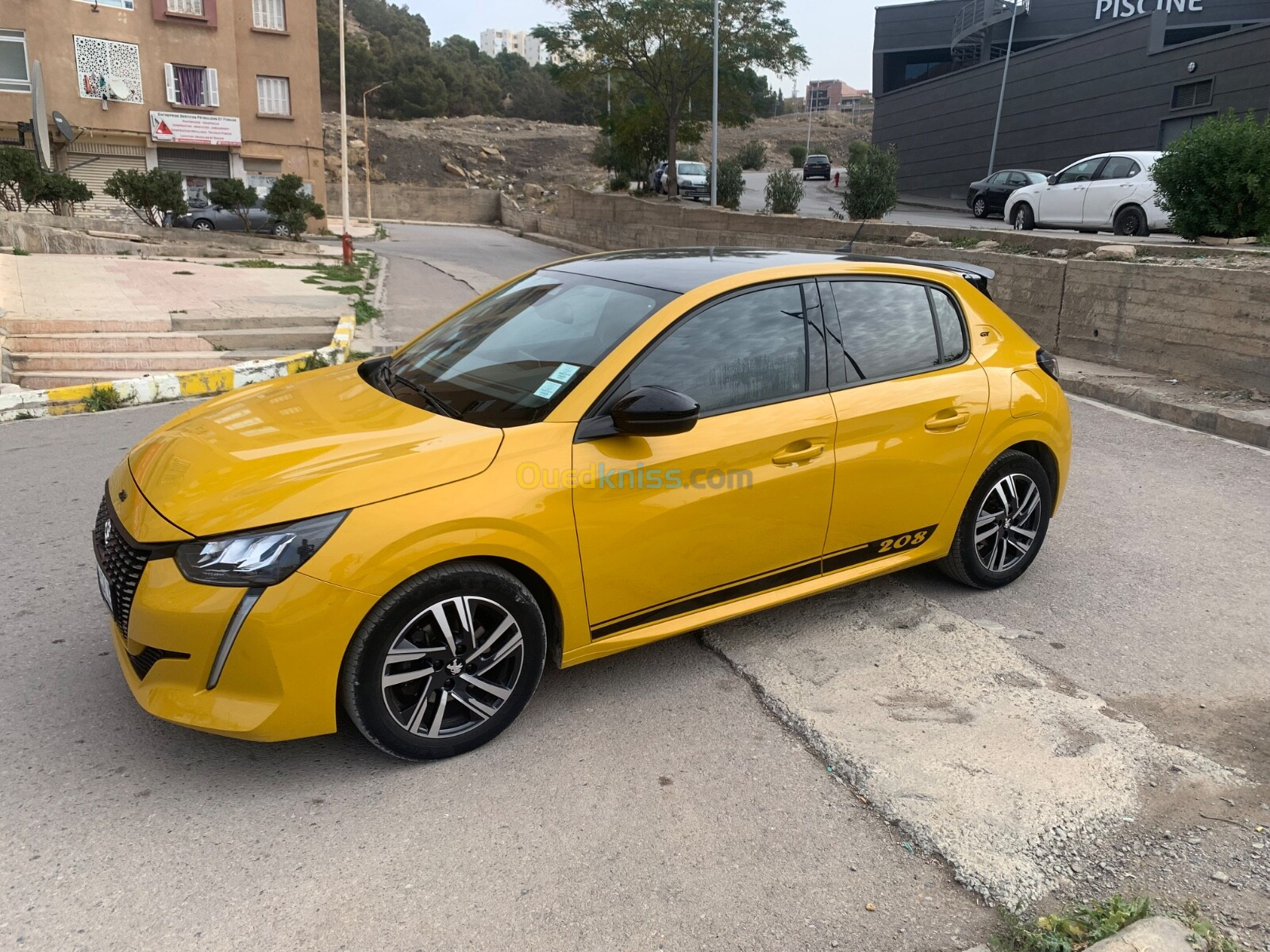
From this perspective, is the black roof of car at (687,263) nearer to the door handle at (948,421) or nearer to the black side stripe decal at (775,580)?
the door handle at (948,421)

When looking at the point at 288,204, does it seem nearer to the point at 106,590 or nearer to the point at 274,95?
the point at 274,95

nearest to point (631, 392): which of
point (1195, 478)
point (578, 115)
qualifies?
point (1195, 478)

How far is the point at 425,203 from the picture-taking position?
6147cm

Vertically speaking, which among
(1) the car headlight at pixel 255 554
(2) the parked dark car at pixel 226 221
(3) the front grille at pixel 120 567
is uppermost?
(2) the parked dark car at pixel 226 221

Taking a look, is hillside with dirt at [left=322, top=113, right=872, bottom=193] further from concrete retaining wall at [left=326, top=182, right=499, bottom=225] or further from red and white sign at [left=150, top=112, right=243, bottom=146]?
red and white sign at [left=150, top=112, right=243, bottom=146]

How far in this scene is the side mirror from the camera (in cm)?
327

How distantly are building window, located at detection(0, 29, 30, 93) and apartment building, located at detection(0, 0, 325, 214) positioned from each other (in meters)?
0.04

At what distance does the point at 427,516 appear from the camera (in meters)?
2.99

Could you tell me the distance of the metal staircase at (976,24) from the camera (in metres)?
50.1

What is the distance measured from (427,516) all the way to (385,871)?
104cm

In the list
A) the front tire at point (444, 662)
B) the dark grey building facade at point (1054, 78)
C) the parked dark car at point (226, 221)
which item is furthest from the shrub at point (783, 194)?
the front tire at point (444, 662)

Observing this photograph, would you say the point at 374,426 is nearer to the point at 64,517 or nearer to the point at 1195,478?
the point at 64,517

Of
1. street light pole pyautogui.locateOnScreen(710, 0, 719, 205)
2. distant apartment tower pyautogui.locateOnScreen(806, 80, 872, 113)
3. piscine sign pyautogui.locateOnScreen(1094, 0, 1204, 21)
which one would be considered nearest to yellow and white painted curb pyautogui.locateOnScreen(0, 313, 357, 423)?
street light pole pyautogui.locateOnScreen(710, 0, 719, 205)

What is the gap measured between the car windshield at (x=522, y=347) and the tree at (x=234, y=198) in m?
30.6
